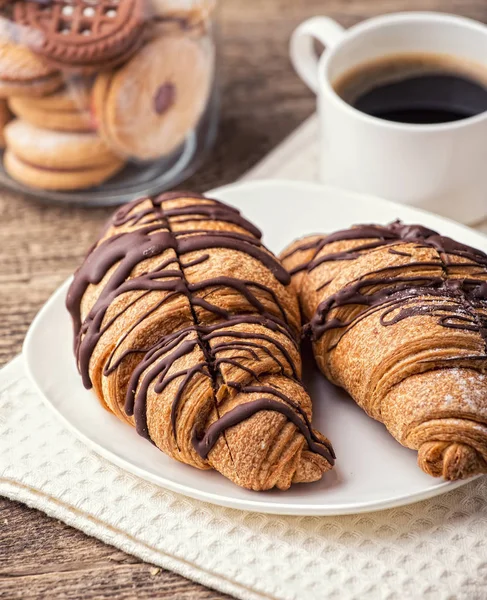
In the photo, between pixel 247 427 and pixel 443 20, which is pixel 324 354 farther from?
pixel 443 20

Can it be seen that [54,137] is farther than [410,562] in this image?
Yes

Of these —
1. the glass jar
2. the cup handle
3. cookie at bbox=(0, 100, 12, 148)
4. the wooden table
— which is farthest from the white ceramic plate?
cookie at bbox=(0, 100, 12, 148)

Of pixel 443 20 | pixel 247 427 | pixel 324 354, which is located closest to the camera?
pixel 247 427

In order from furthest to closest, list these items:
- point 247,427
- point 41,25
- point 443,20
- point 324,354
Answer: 1. point 443,20
2. point 41,25
3. point 324,354
4. point 247,427

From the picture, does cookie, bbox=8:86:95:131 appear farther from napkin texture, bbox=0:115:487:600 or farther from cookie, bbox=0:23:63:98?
napkin texture, bbox=0:115:487:600

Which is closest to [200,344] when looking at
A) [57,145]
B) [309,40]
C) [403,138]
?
[403,138]

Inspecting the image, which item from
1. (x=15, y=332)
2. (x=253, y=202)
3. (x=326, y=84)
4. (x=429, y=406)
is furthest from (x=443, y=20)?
(x=15, y=332)
